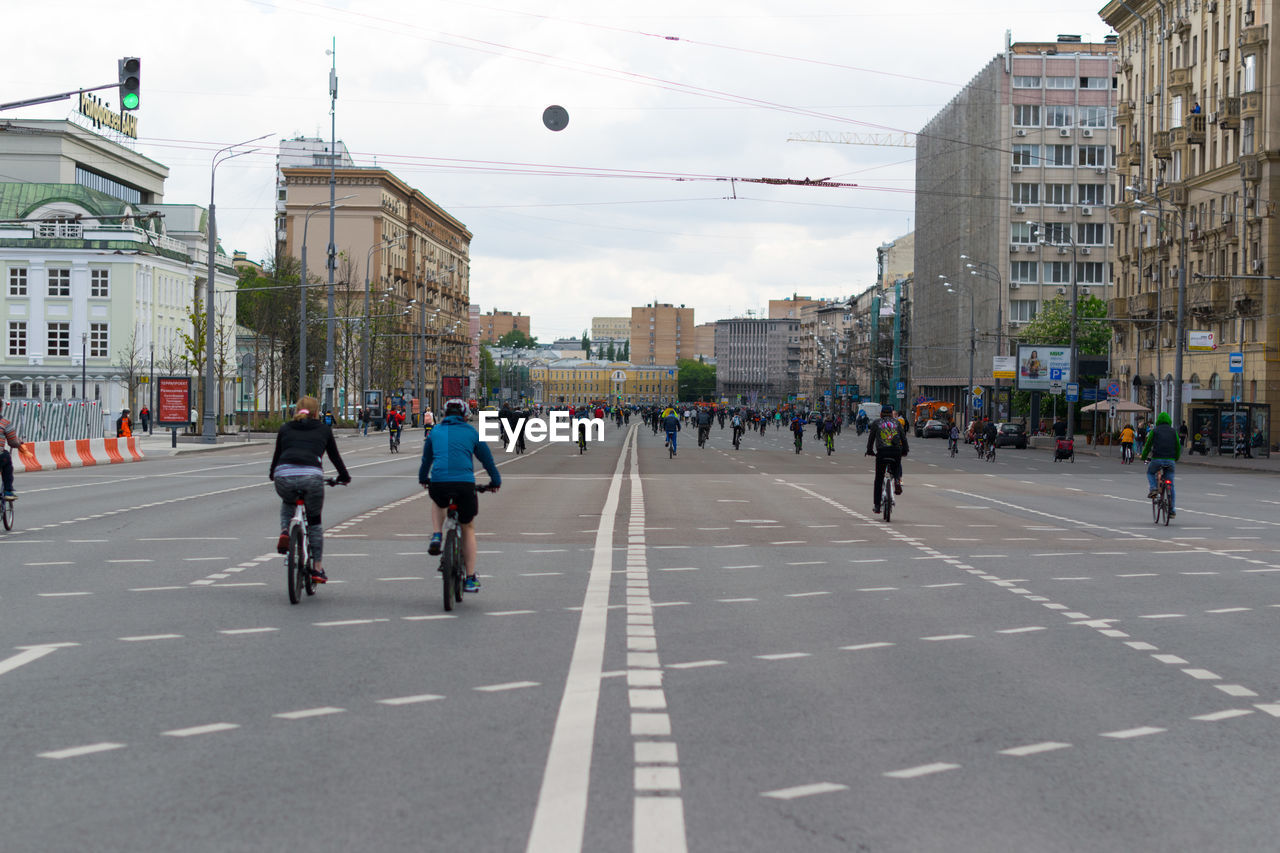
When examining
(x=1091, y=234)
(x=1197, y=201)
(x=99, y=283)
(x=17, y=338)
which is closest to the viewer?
(x=1197, y=201)

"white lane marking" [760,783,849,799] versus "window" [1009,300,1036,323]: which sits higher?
"window" [1009,300,1036,323]

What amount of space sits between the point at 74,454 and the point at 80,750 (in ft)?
125

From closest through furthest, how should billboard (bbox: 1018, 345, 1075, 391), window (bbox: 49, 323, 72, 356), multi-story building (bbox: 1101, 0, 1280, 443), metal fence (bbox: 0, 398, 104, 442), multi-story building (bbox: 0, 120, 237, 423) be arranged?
metal fence (bbox: 0, 398, 104, 442), multi-story building (bbox: 1101, 0, 1280, 443), billboard (bbox: 1018, 345, 1075, 391), multi-story building (bbox: 0, 120, 237, 423), window (bbox: 49, 323, 72, 356)

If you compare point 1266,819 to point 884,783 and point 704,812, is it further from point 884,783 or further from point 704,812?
point 704,812

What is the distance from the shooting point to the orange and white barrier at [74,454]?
38.8 meters

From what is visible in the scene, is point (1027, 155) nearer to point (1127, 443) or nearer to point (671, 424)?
point (1127, 443)

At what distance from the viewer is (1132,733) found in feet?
23.7

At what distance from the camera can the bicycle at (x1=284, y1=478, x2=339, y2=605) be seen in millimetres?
11784

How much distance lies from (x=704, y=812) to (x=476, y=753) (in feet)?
4.36

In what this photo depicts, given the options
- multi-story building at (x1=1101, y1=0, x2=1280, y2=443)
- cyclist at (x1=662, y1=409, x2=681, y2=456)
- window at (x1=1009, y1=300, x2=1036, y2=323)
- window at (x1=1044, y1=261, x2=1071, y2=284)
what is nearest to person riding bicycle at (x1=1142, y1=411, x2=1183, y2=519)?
cyclist at (x1=662, y1=409, x2=681, y2=456)

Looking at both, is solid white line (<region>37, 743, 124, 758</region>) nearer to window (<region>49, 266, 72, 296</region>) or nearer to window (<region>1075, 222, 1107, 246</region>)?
window (<region>49, 266, 72, 296</region>)

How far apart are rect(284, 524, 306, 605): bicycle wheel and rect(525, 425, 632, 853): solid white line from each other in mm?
2197

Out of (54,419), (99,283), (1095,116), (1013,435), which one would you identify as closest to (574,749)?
(54,419)

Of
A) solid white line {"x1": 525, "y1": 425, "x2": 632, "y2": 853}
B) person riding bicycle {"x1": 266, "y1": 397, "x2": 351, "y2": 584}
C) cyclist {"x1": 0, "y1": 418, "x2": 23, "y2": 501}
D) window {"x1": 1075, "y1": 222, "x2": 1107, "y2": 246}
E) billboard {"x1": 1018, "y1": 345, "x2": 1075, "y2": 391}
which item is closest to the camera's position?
solid white line {"x1": 525, "y1": 425, "x2": 632, "y2": 853}
